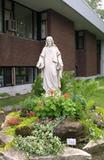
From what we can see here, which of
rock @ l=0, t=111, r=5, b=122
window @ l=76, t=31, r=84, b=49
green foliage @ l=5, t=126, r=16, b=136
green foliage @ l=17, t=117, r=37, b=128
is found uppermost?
window @ l=76, t=31, r=84, b=49

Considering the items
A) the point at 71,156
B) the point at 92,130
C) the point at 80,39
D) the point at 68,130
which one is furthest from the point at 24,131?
the point at 80,39

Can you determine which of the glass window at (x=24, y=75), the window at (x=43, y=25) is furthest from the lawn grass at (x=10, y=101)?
the window at (x=43, y=25)

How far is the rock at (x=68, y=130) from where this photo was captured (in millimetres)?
8234

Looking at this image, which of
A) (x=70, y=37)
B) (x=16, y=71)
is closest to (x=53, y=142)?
(x=16, y=71)

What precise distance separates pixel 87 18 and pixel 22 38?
8.84 metres

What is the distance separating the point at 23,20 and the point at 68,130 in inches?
676

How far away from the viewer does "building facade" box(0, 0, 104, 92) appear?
69.9 ft

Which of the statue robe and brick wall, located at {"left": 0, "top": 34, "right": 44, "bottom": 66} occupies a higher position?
brick wall, located at {"left": 0, "top": 34, "right": 44, "bottom": 66}

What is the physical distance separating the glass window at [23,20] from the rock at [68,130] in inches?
619

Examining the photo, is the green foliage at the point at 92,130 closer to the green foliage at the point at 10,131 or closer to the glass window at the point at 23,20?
the green foliage at the point at 10,131

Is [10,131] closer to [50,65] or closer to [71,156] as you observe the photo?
[71,156]

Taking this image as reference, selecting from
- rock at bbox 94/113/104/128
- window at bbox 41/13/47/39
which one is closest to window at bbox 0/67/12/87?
window at bbox 41/13/47/39

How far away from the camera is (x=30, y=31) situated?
2539cm

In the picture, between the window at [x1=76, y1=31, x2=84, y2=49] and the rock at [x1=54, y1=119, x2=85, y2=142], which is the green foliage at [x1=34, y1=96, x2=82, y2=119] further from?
the window at [x1=76, y1=31, x2=84, y2=49]
